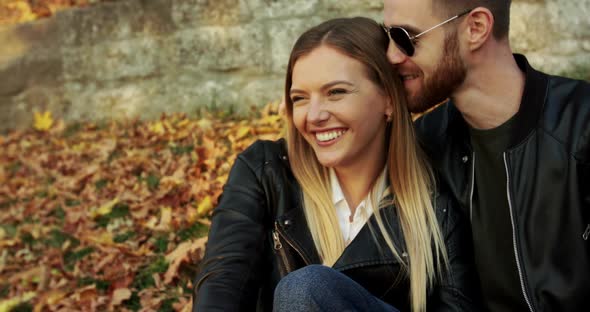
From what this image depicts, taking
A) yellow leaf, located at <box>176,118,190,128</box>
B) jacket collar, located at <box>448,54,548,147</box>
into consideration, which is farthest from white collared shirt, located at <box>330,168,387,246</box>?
yellow leaf, located at <box>176,118,190,128</box>

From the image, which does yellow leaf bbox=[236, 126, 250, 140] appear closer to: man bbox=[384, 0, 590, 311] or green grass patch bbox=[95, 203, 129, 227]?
green grass patch bbox=[95, 203, 129, 227]

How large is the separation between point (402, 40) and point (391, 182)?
60 cm

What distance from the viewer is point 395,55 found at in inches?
107

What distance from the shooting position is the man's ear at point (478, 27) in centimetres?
269

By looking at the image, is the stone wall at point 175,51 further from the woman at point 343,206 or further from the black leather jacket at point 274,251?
the black leather jacket at point 274,251

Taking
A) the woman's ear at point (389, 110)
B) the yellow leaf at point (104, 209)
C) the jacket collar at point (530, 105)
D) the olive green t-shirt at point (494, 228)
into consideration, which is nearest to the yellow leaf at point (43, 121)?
the yellow leaf at point (104, 209)

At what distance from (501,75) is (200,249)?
2.17 m

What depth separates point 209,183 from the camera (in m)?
4.81

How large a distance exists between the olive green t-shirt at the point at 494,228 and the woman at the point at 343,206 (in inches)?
3.7

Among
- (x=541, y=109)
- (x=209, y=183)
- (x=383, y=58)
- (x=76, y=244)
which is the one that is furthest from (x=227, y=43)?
(x=541, y=109)

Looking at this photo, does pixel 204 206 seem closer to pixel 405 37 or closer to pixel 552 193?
pixel 405 37

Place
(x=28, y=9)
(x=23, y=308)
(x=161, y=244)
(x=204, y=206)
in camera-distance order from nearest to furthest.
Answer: (x=23, y=308)
(x=161, y=244)
(x=204, y=206)
(x=28, y=9)

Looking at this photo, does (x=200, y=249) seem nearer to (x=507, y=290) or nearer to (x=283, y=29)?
(x=507, y=290)

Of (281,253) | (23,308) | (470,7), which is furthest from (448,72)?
(23,308)
